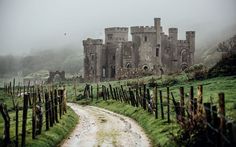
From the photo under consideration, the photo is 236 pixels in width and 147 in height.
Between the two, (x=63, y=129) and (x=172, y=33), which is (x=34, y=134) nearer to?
(x=63, y=129)

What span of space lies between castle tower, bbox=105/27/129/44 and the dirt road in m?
70.9

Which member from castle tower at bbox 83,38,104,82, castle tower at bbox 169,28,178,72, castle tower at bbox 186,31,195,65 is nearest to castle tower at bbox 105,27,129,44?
castle tower at bbox 83,38,104,82

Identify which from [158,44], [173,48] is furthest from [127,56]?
[173,48]

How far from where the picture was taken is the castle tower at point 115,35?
105 meters

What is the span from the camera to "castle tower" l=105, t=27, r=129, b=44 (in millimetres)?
104544

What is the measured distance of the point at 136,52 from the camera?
9869cm

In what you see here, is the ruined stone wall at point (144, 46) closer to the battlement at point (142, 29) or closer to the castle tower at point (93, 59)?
the battlement at point (142, 29)

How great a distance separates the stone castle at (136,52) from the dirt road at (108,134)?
6279 cm

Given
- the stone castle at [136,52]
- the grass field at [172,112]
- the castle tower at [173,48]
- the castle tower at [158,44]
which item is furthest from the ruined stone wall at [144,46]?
the grass field at [172,112]

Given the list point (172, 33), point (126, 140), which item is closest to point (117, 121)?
point (126, 140)

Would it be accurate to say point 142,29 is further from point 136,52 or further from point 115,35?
point 115,35

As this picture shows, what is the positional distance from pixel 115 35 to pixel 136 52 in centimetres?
877

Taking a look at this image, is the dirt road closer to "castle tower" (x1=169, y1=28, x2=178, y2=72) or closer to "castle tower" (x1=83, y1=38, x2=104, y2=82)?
"castle tower" (x1=83, y1=38, x2=104, y2=82)

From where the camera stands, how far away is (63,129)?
2736 centimetres
